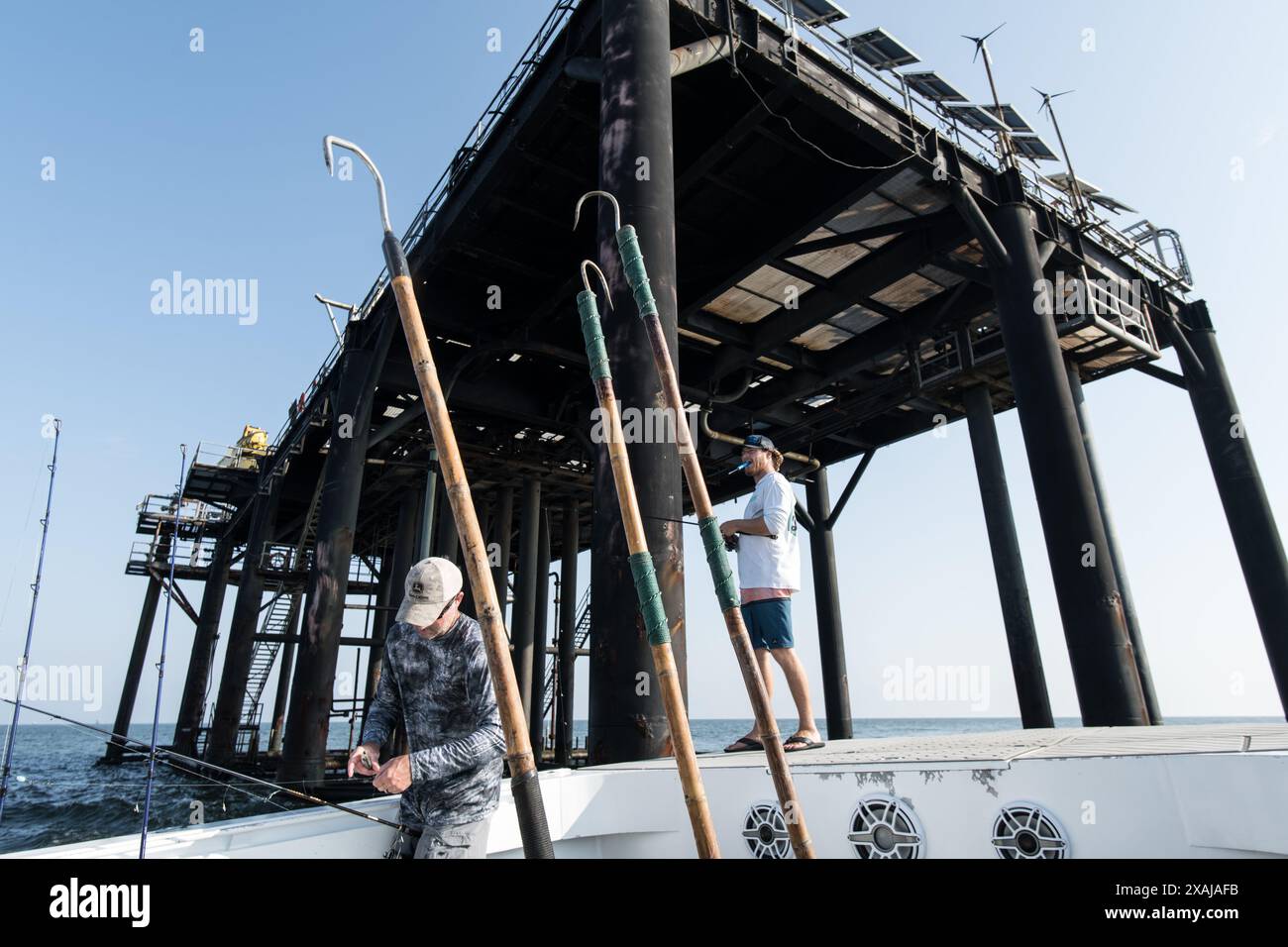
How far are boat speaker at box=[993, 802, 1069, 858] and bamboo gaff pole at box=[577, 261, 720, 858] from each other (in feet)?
3.59

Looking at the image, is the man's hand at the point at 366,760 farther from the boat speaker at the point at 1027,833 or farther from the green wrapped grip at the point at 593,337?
the boat speaker at the point at 1027,833

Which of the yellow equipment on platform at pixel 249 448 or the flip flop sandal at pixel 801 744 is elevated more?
the yellow equipment on platform at pixel 249 448

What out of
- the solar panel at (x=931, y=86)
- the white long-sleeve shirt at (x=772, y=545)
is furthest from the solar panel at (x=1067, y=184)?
the white long-sleeve shirt at (x=772, y=545)

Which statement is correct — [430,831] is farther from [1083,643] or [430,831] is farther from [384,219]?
[1083,643]

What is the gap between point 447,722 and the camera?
10.2 feet

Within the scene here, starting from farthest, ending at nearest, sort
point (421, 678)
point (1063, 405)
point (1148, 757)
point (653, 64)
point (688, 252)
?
point (688, 252) < point (1063, 405) < point (653, 64) < point (421, 678) < point (1148, 757)

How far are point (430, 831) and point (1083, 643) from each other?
346 inches

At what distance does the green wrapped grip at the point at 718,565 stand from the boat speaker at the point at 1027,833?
1.32 meters

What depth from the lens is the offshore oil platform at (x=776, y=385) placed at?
312 cm

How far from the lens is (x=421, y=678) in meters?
3.13
